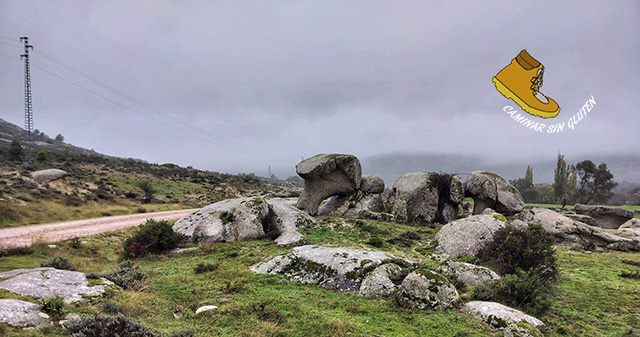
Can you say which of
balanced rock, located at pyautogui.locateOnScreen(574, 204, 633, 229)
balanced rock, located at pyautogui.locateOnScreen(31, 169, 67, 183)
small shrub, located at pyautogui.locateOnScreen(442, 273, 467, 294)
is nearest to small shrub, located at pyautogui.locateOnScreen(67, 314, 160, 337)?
small shrub, located at pyautogui.locateOnScreen(442, 273, 467, 294)

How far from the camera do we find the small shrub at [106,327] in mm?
4289

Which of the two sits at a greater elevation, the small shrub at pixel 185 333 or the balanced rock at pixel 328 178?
the balanced rock at pixel 328 178

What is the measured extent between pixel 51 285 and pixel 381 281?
8735 millimetres

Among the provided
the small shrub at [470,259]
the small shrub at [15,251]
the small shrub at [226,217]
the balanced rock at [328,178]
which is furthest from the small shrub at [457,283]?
the small shrub at [15,251]

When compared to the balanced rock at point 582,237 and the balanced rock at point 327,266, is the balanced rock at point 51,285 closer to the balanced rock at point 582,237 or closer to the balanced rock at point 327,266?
the balanced rock at point 327,266

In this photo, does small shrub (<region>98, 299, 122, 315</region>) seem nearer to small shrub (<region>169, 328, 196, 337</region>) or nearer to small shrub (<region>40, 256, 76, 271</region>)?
small shrub (<region>169, 328, 196, 337</region>)

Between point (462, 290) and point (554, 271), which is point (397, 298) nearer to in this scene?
point (462, 290)

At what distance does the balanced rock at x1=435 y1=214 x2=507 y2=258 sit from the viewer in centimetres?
1269

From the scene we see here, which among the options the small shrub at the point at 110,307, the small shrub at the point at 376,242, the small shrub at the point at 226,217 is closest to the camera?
the small shrub at the point at 110,307

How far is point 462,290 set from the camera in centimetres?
840

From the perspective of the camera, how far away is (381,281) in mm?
8344

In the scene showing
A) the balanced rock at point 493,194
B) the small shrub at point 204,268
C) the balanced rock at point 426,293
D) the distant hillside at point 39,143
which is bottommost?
the small shrub at point 204,268

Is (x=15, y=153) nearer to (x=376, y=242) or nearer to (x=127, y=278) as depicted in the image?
(x=127, y=278)

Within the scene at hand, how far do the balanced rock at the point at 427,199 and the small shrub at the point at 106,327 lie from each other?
20.2 m
